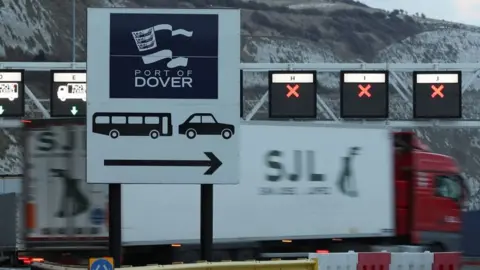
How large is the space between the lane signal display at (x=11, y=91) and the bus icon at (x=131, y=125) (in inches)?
788

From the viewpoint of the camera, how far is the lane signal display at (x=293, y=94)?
2792cm

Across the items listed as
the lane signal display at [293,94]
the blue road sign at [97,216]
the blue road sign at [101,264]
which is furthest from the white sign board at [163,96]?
the lane signal display at [293,94]

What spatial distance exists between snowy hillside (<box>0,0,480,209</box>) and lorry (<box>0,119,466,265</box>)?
65.8 m

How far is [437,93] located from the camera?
28.4 m

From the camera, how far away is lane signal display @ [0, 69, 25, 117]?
91.6ft

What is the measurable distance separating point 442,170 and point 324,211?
11.4 ft

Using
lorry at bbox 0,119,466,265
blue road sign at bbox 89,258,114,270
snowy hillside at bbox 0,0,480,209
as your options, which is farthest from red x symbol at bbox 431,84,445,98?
snowy hillside at bbox 0,0,480,209

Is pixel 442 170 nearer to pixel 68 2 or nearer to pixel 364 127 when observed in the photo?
pixel 364 127

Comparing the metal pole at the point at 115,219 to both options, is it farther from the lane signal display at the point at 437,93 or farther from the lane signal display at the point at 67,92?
the lane signal display at the point at 437,93

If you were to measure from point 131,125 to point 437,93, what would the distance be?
2096 cm

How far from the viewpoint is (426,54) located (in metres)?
168

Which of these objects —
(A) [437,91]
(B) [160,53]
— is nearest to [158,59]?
(B) [160,53]

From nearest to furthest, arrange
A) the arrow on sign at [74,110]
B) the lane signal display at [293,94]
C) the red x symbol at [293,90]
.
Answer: the arrow on sign at [74,110]
the lane signal display at [293,94]
the red x symbol at [293,90]

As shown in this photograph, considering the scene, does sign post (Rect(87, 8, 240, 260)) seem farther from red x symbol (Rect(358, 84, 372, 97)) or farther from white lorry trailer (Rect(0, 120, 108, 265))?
red x symbol (Rect(358, 84, 372, 97))
